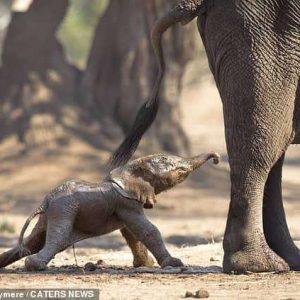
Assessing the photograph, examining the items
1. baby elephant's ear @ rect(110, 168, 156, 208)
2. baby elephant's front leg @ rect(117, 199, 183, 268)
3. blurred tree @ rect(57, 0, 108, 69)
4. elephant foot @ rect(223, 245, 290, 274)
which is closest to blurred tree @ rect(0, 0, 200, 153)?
baby elephant's ear @ rect(110, 168, 156, 208)

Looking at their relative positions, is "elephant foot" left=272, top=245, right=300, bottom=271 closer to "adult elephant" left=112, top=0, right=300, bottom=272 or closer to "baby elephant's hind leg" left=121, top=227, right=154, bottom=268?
"adult elephant" left=112, top=0, right=300, bottom=272

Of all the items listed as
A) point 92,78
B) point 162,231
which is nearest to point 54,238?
point 162,231

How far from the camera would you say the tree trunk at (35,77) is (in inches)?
691

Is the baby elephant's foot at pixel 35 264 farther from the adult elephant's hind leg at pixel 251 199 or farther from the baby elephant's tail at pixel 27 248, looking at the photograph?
the adult elephant's hind leg at pixel 251 199

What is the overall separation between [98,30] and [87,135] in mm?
1876

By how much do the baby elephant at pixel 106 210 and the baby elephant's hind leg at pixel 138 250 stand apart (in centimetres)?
10

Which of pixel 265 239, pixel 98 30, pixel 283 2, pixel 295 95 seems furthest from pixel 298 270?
pixel 98 30

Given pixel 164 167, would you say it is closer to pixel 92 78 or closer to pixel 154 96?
pixel 154 96

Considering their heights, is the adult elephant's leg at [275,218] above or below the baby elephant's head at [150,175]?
below

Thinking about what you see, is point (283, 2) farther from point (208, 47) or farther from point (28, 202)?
point (28, 202)

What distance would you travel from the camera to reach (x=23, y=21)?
1834cm

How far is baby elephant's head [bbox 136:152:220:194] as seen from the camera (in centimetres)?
788

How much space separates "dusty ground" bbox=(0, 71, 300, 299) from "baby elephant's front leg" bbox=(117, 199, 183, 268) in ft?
0.48

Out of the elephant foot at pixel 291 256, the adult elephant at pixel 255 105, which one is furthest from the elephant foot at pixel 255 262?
the elephant foot at pixel 291 256
